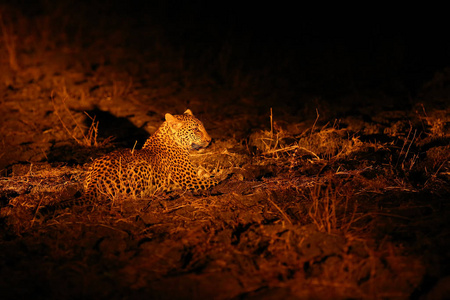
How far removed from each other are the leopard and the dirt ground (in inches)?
9.1

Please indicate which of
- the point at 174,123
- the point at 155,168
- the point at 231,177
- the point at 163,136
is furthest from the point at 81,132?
the point at 231,177

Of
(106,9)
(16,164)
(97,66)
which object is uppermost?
(106,9)

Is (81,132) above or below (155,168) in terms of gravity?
below

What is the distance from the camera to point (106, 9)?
16312 millimetres

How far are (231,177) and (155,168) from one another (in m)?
1.07

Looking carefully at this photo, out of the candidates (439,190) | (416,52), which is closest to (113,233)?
(439,190)

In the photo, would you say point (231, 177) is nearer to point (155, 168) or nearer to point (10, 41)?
point (155, 168)

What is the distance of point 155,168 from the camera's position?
5.93m

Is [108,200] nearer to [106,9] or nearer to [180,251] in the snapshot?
[180,251]

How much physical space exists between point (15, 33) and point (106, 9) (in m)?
3.32

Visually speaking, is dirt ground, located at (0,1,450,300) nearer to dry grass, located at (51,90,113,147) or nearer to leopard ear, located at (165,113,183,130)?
dry grass, located at (51,90,113,147)

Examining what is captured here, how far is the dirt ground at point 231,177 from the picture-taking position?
3938 mm

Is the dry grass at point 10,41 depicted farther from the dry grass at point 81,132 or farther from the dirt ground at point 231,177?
the dry grass at point 81,132

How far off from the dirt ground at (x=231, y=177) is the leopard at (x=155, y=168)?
232mm
